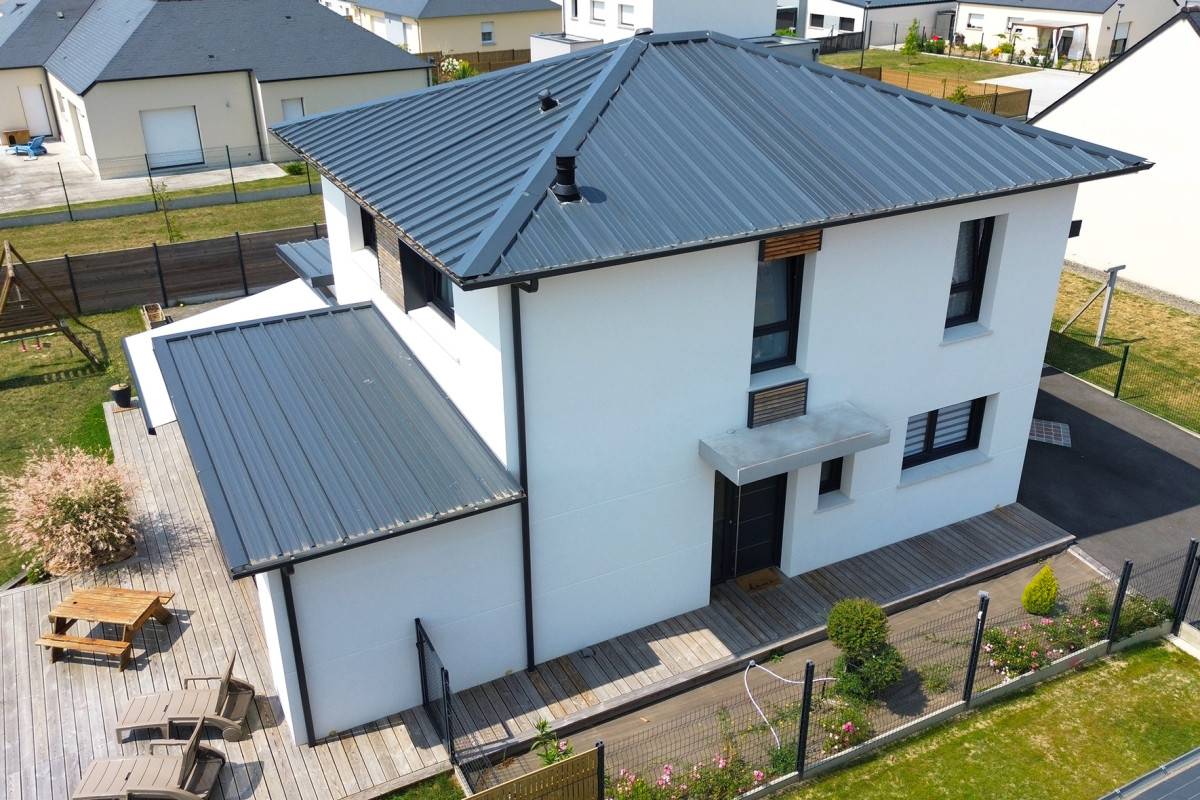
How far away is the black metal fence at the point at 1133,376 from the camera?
22312mm

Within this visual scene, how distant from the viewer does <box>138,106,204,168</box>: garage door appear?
42062 millimetres

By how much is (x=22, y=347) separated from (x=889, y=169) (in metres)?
22.7

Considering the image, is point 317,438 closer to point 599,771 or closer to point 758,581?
point 599,771

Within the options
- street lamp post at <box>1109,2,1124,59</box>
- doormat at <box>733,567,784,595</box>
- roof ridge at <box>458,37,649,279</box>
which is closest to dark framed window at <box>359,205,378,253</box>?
roof ridge at <box>458,37,649,279</box>

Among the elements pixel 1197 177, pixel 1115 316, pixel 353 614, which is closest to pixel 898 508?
pixel 353 614

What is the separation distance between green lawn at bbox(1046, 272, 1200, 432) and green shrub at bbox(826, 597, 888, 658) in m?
12.6

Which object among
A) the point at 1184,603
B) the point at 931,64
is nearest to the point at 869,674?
the point at 1184,603

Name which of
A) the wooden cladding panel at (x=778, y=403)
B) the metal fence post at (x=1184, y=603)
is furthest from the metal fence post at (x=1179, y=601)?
the wooden cladding panel at (x=778, y=403)

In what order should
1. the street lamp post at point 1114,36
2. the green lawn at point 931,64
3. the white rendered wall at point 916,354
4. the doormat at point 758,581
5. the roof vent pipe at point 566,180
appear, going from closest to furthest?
the roof vent pipe at point 566,180
the white rendered wall at point 916,354
the doormat at point 758,581
the green lawn at point 931,64
the street lamp post at point 1114,36

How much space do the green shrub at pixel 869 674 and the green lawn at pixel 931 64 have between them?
185 ft

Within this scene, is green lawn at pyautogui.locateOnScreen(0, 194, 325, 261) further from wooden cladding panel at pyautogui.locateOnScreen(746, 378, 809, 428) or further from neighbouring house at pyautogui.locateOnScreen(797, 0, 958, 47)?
neighbouring house at pyautogui.locateOnScreen(797, 0, 958, 47)

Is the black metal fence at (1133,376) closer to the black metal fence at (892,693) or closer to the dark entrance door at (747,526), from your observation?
the black metal fence at (892,693)

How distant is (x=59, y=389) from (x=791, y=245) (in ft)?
61.2

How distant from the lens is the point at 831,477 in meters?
16.2
